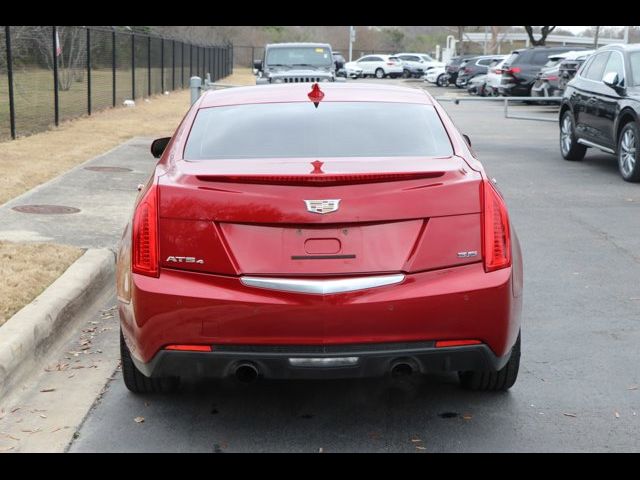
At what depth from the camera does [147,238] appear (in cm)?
450

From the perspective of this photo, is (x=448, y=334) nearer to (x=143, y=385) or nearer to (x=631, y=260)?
(x=143, y=385)

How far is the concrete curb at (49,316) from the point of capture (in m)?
5.31

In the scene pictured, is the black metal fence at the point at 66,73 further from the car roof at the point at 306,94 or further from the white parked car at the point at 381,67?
the white parked car at the point at 381,67

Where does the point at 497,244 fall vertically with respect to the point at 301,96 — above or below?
below

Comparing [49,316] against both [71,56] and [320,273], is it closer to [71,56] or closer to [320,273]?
[320,273]

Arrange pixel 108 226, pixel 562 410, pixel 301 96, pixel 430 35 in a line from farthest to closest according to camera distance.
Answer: pixel 430 35, pixel 108 226, pixel 301 96, pixel 562 410

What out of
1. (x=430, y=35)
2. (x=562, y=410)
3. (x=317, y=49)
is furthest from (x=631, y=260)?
(x=430, y=35)

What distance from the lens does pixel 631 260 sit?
8523 mm

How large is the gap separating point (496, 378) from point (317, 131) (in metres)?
1.52

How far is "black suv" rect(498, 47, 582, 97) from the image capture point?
33656 mm

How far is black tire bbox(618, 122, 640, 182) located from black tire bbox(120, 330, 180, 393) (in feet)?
29.7

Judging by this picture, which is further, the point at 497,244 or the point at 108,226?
the point at 108,226
